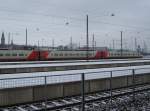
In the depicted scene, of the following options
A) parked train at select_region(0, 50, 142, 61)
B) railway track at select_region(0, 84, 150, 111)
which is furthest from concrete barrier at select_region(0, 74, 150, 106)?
parked train at select_region(0, 50, 142, 61)

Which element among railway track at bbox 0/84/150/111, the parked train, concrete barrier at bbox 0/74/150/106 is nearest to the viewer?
railway track at bbox 0/84/150/111

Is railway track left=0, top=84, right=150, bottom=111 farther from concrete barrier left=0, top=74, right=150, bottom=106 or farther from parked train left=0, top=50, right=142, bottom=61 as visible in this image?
parked train left=0, top=50, right=142, bottom=61

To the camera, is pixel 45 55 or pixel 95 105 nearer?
pixel 95 105

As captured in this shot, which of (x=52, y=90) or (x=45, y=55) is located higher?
(x=45, y=55)

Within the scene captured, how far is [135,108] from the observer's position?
10.4 meters

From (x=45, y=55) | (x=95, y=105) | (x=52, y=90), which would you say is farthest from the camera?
(x=45, y=55)

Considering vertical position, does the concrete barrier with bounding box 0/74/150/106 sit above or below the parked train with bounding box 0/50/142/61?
below

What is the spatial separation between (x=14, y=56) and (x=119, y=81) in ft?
94.3

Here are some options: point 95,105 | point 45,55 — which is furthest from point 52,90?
point 45,55

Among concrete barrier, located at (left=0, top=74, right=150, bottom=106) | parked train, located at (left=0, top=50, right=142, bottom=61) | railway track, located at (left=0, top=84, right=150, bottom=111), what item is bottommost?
railway track, located at (left=0, top=84, right=150, bottom=111)

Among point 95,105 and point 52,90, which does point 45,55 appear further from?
point 95,105

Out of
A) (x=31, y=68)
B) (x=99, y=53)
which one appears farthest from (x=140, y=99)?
(x=99, y=53)

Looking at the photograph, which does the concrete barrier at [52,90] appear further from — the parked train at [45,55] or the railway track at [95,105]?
the parked train at [45,55]

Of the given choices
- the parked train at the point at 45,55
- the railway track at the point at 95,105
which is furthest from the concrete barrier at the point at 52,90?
the parked train at the point at 45,55
